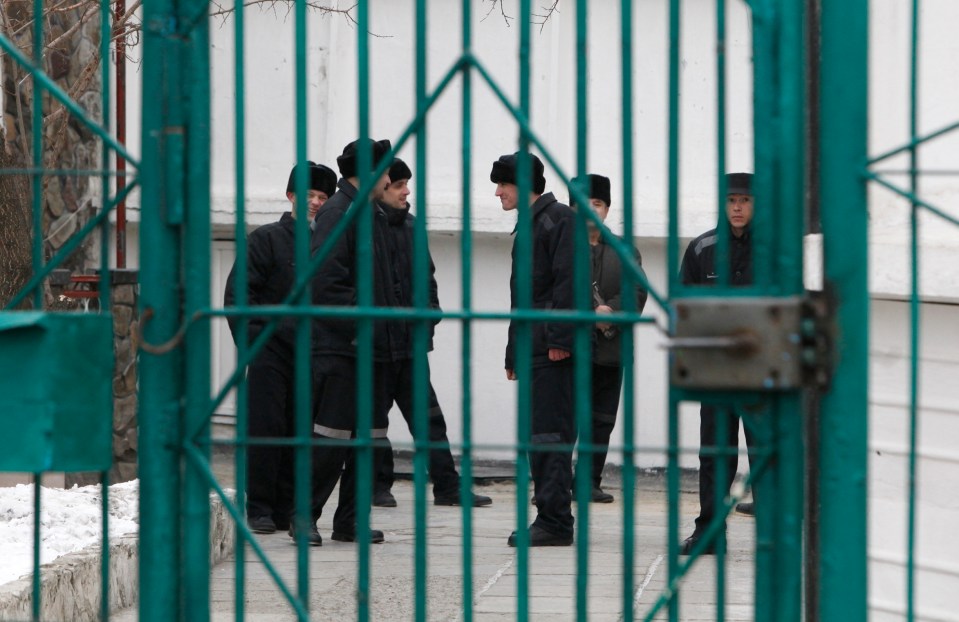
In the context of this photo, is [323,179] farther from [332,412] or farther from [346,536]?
[346,536]

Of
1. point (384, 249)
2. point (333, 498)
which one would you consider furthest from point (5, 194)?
point (333, 498)

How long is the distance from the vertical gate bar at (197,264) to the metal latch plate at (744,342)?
37.0 inches

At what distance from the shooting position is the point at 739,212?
6855mm

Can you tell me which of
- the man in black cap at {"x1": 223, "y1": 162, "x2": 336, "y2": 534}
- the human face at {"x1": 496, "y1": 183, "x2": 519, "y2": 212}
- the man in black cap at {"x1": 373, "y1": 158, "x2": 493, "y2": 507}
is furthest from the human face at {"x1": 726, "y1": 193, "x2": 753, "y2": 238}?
the man in black cap at {"x1": 223, "y1": 162, "x2": 336, "y2": 534}

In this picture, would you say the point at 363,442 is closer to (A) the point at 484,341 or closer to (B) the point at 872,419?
(B) the point at 872,419

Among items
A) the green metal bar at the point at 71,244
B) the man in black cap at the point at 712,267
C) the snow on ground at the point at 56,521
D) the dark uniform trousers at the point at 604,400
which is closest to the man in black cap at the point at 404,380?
the dark uniform trousers at the point at 604,400

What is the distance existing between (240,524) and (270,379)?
4.71 metres

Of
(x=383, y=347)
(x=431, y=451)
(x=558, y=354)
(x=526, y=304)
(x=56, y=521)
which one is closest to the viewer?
(x=526, y=304)

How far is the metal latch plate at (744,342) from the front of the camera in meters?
2.81

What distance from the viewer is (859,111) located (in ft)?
9.50

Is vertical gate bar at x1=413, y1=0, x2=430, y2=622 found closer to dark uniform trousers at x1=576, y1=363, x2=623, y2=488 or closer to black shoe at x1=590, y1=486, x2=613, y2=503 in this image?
dark uniform trousers at x1=576, y1=363, x2=623, y2=488

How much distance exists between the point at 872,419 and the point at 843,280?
1.37 meters

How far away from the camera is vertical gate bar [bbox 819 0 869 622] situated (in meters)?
2.87

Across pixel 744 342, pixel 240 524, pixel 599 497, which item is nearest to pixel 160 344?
pixel 240 524
